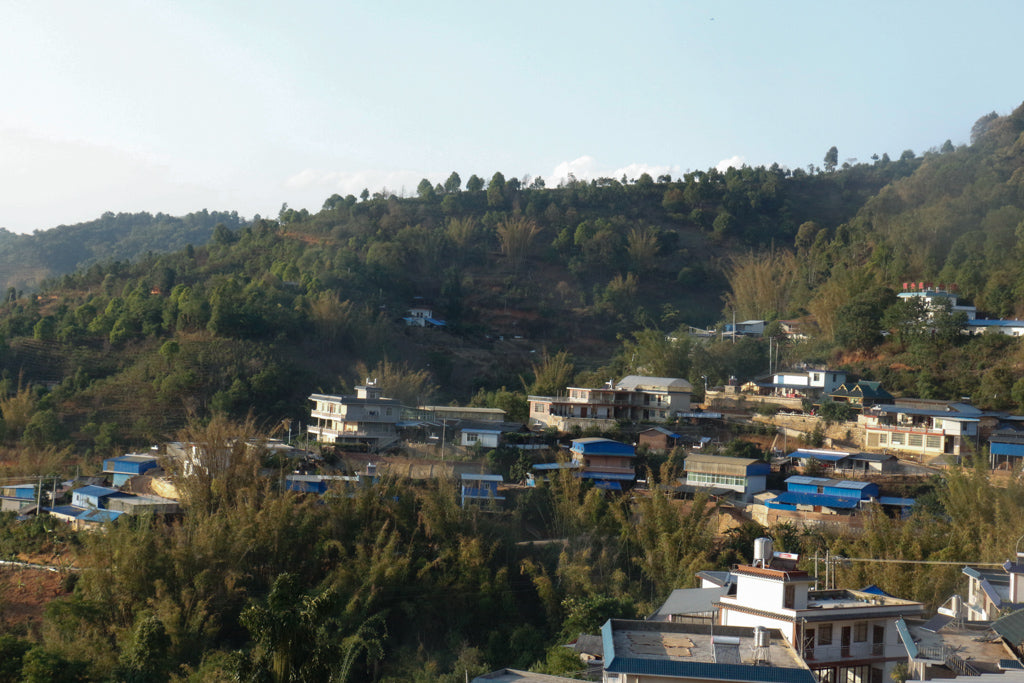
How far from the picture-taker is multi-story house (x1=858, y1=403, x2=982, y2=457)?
18.8m

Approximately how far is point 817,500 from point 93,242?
162ft

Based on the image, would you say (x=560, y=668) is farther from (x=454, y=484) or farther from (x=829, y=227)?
(x=829, y=227)

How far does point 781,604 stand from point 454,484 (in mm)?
8695

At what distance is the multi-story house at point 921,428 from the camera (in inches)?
740

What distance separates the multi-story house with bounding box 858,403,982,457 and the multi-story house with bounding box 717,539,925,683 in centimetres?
1125

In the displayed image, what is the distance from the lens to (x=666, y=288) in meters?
37.7

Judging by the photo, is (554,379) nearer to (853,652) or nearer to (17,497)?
(17,497)

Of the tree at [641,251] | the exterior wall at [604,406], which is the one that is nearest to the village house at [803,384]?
the exterior wall at [604,406]

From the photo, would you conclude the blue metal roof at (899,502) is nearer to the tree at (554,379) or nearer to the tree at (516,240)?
the tree at (554,379)

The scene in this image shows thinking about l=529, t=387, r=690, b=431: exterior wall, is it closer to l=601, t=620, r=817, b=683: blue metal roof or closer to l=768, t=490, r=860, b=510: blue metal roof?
l=768, t=490, r=860, b=510: blue metal roof

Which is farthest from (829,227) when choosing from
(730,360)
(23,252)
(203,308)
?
(23,252)

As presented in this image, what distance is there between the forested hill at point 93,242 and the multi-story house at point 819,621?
41376 millimetres

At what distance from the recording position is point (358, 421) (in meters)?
20.2

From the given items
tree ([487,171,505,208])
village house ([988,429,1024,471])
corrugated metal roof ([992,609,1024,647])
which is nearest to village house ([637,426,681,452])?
village house ([988,429,1024,471])
